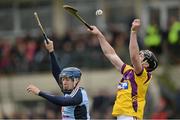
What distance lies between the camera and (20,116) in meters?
20.4

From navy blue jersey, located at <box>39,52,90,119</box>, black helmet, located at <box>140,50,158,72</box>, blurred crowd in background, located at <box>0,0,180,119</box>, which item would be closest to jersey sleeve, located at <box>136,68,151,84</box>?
black helmet, located at <box>140,50,158,72</box>

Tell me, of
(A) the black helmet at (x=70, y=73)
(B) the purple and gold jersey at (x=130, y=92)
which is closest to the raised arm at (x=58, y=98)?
(A) the black helmet at (x=70, y=73)

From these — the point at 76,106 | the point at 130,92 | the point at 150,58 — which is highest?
the point at 150,58

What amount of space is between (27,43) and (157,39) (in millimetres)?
3867

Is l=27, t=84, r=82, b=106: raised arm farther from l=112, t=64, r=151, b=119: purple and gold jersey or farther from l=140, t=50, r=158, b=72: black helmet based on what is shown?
l=140, t=50, r=158, b=72: black helmet

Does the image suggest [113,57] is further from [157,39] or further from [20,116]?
[157,39]

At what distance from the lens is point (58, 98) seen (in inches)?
454

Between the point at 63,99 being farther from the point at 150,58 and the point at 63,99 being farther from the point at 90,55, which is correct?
the point at 90,55

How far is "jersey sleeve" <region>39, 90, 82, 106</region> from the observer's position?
37.8ft

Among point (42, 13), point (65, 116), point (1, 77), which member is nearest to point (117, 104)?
point (65, 116)

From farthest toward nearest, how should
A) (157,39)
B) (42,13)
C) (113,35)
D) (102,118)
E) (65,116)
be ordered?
(42,13), (113,35), (157,39), (102,118), (65,116)

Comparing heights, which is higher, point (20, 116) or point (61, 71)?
point (61, 71)

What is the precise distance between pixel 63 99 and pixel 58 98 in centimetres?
7

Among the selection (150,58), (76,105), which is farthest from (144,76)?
(76,105)
